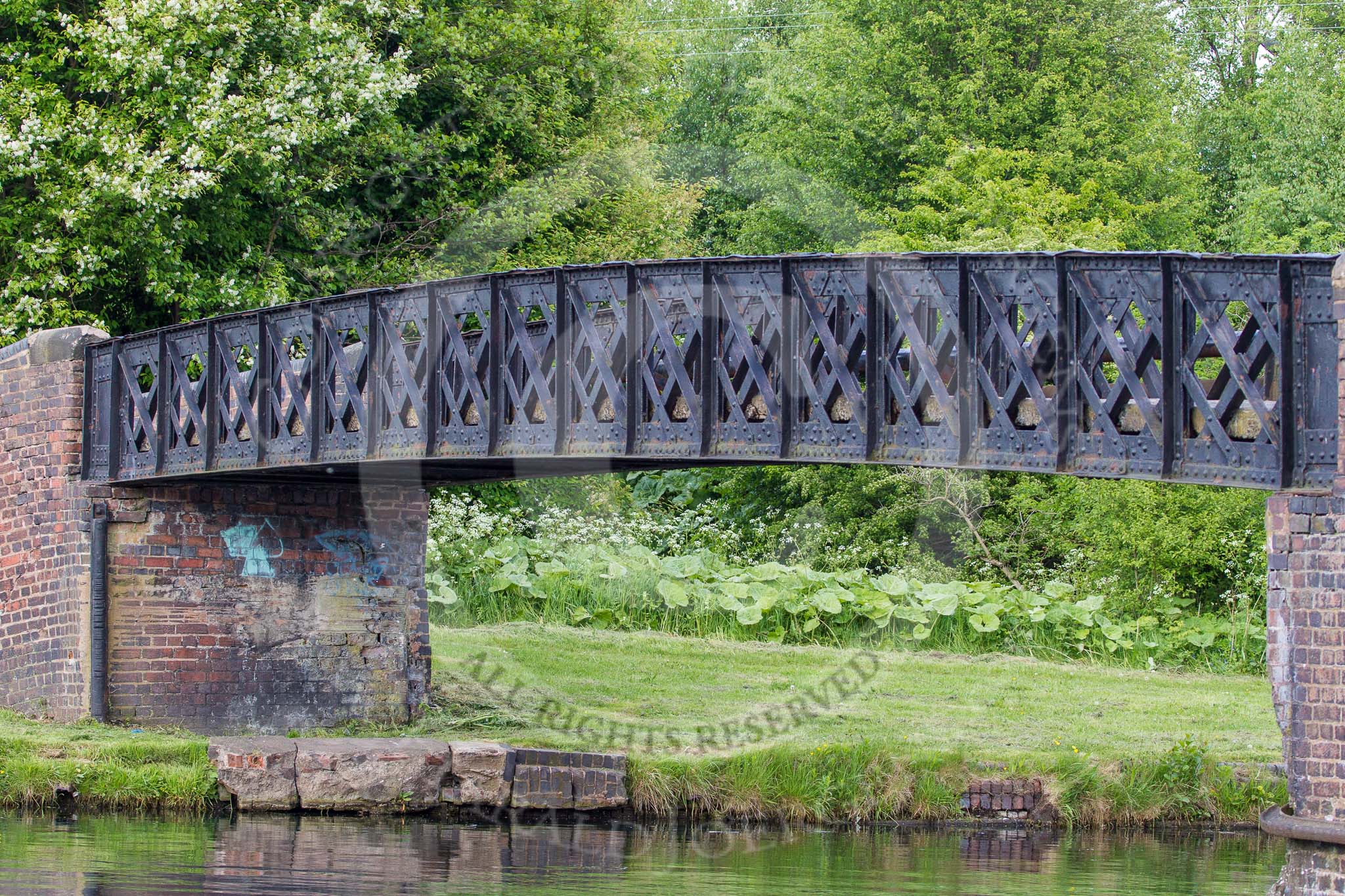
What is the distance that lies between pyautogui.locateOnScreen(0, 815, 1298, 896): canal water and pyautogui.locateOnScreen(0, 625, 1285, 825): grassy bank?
56 cm

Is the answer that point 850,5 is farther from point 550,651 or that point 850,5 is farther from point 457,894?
point 457,894

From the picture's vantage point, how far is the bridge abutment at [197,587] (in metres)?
17.5

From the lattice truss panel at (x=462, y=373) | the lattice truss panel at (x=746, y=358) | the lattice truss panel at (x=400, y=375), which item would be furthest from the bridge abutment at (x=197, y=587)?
the lattice truss panel at (x=746, y=358)

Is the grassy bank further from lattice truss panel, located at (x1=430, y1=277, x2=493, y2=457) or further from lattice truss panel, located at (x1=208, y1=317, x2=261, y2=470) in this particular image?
lattice truss panel, located at (x1=430, y1=277, x2=493, y2=457)

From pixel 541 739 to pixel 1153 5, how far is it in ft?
92.2

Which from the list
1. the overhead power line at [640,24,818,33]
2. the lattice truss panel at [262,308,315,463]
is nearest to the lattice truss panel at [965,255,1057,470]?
the lattice truss panel at [262,308,315,463]

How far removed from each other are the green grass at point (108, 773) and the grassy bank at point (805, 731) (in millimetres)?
16

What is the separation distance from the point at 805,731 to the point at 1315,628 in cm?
731

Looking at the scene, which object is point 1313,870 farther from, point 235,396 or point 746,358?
point 235,396

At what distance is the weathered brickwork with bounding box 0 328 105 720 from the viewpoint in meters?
17.5

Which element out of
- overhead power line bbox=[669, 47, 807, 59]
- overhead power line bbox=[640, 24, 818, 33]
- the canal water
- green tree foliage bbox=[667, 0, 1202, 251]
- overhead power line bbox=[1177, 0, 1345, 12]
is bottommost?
the canal water

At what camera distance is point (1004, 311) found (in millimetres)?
12031

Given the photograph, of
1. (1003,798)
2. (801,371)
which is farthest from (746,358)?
(1003,798)

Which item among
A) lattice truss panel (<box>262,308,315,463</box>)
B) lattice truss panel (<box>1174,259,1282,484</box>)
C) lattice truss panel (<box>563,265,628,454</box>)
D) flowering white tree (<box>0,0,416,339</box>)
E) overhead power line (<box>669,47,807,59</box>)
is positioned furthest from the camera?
overhead power line (<box>669,47,807,59</box>)
